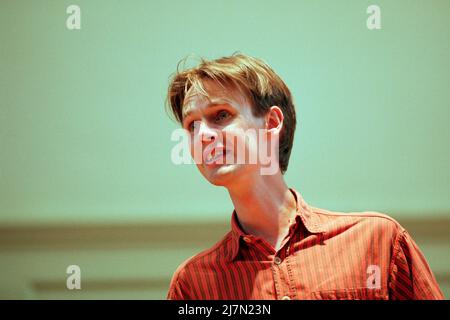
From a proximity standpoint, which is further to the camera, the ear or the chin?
the ear

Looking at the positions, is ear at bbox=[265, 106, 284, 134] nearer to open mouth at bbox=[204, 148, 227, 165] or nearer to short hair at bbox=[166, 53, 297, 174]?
short hair at bbox=[166, 53, 297, 174]

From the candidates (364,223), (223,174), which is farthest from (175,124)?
(364,223)

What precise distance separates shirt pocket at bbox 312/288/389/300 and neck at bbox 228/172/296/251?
0.47 feet

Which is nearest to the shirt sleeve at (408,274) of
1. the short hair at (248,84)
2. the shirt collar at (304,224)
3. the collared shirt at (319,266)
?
the collared shirt at (319,266)

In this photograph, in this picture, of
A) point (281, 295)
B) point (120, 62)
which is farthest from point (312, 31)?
point (281, 295)

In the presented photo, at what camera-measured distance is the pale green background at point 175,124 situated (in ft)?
6.22

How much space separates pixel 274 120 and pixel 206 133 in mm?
185

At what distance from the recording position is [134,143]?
1979 millimetres

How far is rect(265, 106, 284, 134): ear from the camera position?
1447 mm

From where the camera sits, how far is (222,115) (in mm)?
1396

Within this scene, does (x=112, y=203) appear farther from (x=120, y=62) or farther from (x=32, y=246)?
(x=120, y=62)

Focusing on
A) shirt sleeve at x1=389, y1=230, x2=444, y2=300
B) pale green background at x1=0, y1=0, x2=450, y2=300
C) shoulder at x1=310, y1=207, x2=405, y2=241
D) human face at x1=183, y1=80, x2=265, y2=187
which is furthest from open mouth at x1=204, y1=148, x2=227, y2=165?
pale green background at x1=0, y1=0, x2=450, y2=300

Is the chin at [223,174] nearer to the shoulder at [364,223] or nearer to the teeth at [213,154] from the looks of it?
the teeth at [213,154]

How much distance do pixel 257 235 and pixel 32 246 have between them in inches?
38.7
